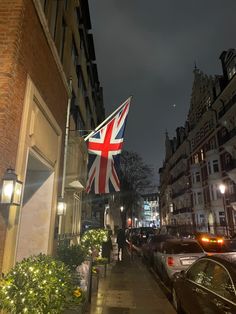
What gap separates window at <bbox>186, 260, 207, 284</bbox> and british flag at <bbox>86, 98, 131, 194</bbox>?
4520 mm

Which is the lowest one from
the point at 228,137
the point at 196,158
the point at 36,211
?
the point at 36,211

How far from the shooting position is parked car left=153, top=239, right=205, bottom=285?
9422 mm

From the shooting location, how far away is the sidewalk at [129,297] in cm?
696

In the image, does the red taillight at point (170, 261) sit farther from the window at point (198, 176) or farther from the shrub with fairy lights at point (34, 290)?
the window at point (198, 176)

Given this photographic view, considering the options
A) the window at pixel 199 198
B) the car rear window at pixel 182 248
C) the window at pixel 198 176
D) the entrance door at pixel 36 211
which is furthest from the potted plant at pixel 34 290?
the window at pixel 198 176

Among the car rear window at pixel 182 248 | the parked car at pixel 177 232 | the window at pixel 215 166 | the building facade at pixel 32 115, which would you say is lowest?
the car rear window at pixel 182 248

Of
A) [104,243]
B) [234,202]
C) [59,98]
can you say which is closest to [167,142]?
[234,202]

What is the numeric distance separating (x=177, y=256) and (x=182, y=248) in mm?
547

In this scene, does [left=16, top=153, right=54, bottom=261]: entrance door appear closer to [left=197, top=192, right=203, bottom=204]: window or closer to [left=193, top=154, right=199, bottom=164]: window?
[left=197, top=192, right=203, bottom=204]: window

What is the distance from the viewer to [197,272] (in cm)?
553

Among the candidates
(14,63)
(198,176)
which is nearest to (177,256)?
(14,63)

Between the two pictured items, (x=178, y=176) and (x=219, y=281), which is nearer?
(x=219, y=281)

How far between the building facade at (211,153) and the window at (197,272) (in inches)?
1008

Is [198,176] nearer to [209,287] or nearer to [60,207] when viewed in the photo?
[60,207]
